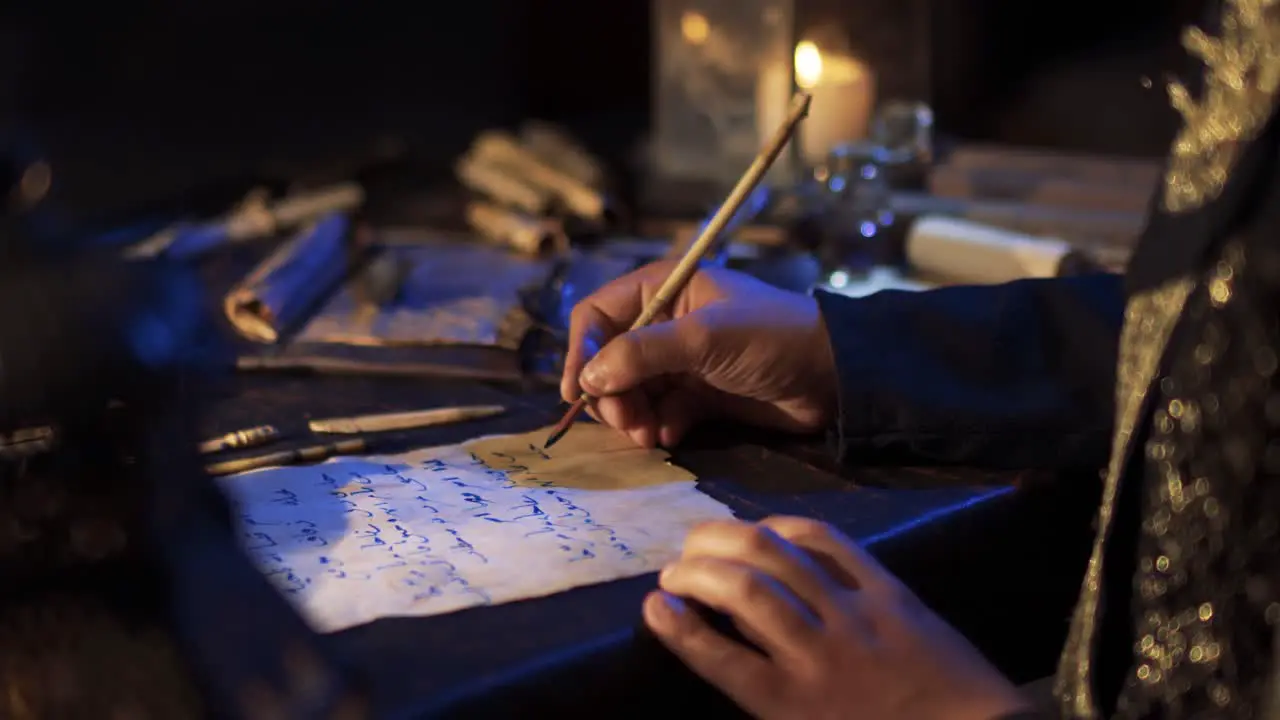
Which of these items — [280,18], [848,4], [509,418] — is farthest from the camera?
[280,18]

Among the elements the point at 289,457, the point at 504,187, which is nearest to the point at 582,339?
the point at 289,457

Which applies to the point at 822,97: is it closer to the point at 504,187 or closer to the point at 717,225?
the point at 504,187

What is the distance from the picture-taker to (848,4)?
4.79 feet

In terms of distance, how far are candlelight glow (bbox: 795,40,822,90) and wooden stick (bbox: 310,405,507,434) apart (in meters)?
0.78

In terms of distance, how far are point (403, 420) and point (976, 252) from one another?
24.5 inches

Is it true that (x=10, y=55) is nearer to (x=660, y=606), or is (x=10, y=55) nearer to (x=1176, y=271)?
(x=660, y=606)

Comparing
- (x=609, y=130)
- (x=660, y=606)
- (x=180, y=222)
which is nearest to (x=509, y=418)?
(x=660, y=606)

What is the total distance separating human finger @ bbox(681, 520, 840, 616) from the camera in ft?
1.62

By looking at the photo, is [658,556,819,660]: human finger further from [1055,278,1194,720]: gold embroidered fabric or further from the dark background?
the dark background

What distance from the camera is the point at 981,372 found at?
2.27 ft

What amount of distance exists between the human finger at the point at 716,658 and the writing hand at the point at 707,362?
216 mm

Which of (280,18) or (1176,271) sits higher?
(280,18)

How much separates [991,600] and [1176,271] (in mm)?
243

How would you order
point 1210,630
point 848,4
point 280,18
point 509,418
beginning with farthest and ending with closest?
point 280,18 < point 848,4 < point 509,418 < point 1210,630
